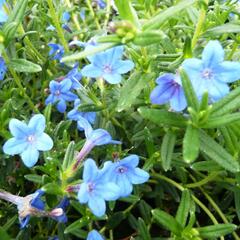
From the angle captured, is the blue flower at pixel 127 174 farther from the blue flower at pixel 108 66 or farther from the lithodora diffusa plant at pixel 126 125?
the blue flower at pixel 108 66

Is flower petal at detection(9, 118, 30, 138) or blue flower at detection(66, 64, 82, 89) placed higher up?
flower petal at detection(9, 118, 30, 138)

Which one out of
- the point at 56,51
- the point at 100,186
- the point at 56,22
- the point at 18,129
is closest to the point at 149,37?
the point at 100,186

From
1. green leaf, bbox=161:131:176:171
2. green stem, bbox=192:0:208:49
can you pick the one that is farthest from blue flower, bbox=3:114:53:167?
green stem, bbox=192:0:208:49

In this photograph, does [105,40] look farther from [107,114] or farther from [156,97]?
[107,114]

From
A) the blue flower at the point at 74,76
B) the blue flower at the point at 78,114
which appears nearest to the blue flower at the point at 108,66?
the blue flower at the point at 78,114

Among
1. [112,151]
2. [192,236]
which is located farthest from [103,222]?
[192,236]

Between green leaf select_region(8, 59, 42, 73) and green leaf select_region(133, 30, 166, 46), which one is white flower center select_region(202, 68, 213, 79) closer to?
green leaf select_region(133, 30, 166, 46)
